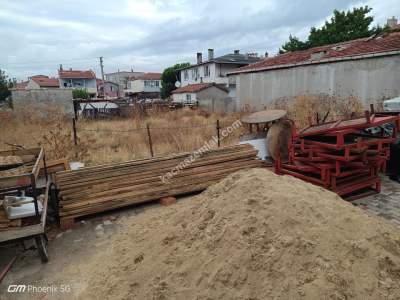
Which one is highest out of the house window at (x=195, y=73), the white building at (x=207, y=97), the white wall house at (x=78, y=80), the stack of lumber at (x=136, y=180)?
the white wall house at (x=78, y=80)

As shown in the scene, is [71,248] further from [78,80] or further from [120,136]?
[78,80]

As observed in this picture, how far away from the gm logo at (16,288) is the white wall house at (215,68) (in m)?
28.8

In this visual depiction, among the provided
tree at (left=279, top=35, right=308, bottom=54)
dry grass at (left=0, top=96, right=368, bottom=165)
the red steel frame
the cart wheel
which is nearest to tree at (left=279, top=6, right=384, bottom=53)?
tree at (left=279, top=35, right=308, bottom=54)

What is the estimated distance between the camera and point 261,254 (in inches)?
106

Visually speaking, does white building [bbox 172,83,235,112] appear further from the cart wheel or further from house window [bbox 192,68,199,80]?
the cart wheel

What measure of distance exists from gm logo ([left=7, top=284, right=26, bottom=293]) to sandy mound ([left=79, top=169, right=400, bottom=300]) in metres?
0.70

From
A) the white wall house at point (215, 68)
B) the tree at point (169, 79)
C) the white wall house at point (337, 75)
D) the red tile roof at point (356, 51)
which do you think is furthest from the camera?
the tree at point (169, 79)

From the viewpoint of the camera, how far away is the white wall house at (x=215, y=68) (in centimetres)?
3103

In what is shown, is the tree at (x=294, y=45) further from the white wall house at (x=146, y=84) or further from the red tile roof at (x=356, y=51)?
the white wall house at (x=146, y=84)

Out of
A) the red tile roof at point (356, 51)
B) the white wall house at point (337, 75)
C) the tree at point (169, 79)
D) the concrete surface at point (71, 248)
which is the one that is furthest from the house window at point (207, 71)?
the concrete surface at point (71, 248)

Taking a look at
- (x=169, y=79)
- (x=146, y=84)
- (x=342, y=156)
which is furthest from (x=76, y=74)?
(x=342, y=156)

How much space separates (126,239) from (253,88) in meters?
14.8

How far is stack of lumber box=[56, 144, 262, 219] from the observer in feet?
17.1

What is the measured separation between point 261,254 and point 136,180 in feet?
11.9
